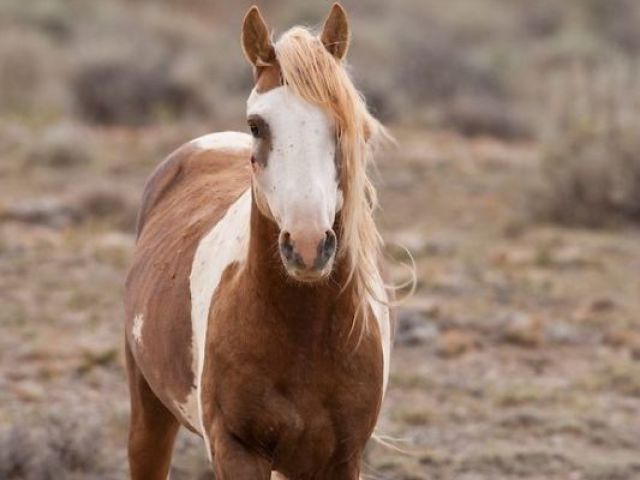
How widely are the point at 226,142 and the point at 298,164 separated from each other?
2.01 meters

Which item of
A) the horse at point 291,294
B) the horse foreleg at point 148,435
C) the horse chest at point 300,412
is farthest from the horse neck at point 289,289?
the horse foreleg at point 148,435

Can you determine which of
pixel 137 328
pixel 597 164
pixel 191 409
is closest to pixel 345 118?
pixel 191 409

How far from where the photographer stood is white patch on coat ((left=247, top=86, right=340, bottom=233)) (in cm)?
377

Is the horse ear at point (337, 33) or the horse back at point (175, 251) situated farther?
the horse back at point (175, 251)

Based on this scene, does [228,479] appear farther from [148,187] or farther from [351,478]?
[148,187]

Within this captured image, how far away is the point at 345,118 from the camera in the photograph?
3.98 m

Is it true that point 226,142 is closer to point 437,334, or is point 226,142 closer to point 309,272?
point 309,272

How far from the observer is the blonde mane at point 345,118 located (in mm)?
3977

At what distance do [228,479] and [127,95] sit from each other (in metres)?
14.4

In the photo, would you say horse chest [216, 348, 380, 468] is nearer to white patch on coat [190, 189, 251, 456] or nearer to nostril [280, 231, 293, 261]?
white patch on coat [190, 189, 251, 456]

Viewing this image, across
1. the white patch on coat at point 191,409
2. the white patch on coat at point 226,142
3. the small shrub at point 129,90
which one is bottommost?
the small shrub at point 129,90

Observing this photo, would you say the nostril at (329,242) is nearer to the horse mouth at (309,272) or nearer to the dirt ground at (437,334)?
the horse mouth at (309,272)

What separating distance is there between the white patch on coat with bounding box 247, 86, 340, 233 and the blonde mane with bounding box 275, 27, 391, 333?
0.04 m

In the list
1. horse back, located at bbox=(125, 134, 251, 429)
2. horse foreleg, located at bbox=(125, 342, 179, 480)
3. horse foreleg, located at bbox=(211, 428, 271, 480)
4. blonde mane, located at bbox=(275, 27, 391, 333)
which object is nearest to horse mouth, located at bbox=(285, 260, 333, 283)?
blonde mane, located at bbox=(275, 27, 391, 333)
